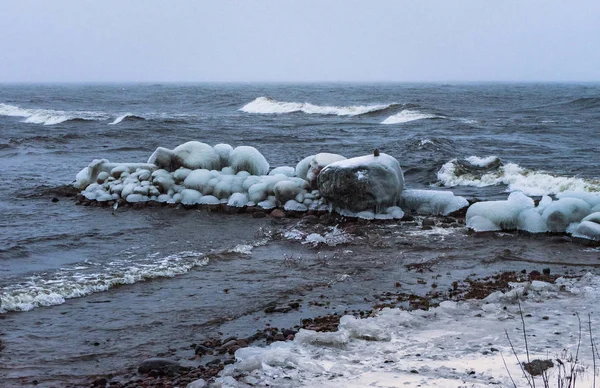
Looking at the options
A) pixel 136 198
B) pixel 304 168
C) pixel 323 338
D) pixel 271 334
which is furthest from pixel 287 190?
pixel 323 338

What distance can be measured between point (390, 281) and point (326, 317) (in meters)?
1.72

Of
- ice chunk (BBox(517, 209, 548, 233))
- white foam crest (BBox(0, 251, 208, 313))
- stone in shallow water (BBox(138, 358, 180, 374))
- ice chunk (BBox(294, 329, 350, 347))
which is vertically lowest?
white foam crest (BBox(0, 251, 208, 313))

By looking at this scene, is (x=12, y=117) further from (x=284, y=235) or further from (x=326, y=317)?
(x=326, y=317)

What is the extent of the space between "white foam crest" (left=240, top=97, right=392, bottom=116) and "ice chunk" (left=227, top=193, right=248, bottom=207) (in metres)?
29.5

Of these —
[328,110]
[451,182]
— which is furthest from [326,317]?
[328,110]

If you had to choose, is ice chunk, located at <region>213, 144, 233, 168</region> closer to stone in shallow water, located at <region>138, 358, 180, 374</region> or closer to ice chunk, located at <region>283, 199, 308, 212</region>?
ice chunk, located at <region>283, 199, 308, 212</region>

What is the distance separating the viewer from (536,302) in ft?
23.0

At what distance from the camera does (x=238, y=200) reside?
1299 cm

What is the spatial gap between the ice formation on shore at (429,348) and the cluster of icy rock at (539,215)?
3.48 m

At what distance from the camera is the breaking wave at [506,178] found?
47.4 feet

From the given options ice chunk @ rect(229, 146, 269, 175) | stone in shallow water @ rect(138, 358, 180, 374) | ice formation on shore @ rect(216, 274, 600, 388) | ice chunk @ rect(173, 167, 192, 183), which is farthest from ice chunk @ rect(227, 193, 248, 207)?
stone in shallow water @ rect(138, 358, 180, 374)

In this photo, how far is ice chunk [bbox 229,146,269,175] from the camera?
14.1 metres

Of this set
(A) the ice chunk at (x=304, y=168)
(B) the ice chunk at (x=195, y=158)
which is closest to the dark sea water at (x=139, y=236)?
(B) the ice chunk at (x=195, y=158)

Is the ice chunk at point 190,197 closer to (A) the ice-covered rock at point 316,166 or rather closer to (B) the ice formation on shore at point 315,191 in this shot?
(B) the ice formation on shore at point 315,191
